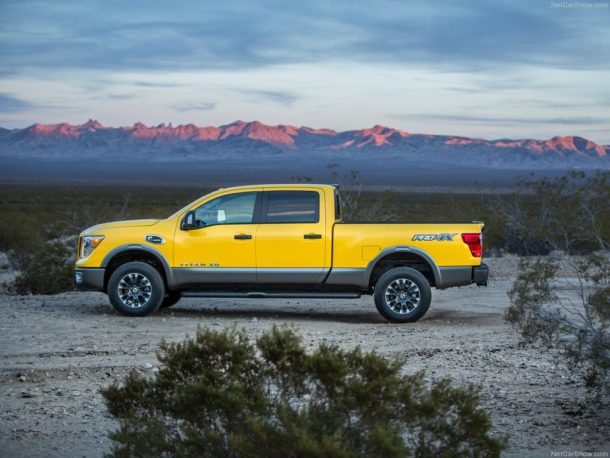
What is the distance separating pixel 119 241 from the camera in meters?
14.6

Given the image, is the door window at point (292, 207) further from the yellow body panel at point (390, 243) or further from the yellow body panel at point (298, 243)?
the yellow body panel at point (390, 243)

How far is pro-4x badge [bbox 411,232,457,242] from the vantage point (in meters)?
13.9

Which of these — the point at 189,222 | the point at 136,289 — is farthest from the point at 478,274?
the point at 136,289

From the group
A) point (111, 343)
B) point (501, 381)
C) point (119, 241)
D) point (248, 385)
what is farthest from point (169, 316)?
point (248, 385)

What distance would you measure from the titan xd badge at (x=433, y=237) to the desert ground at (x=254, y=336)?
4.01ft

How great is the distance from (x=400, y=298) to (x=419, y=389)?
8.20 meters

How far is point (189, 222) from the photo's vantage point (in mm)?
14367

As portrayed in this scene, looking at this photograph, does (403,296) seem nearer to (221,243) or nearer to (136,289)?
(221,243)

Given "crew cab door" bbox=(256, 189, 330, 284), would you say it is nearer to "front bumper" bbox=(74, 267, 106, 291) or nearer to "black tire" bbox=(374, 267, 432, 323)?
"black tire" bbox=(374, 267, 432, 323)

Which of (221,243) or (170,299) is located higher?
(221,243)

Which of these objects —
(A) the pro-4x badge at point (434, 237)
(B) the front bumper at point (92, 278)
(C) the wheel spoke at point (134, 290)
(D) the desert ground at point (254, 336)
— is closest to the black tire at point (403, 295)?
(D) the desert ground at point (254, 336)

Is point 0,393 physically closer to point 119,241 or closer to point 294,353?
point 294,353

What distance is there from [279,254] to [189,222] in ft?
4.64

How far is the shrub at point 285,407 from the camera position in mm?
5582
